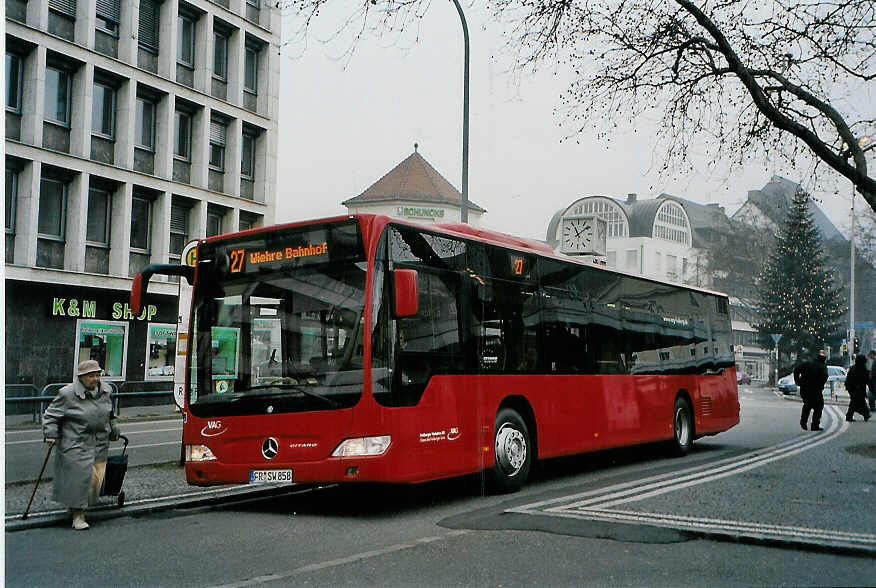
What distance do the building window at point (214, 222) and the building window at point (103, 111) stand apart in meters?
5.75

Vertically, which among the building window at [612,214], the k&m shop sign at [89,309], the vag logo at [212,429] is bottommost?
the vag logo at [212,429]

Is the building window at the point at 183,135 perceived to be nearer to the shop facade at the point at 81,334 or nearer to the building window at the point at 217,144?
the building window at the point at 217,144

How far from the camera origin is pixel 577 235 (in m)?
21.6

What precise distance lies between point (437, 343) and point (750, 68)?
7.37 m

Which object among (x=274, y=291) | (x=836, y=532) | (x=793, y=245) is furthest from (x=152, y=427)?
(x=793, y=245)

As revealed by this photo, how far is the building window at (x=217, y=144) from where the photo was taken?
126 feet

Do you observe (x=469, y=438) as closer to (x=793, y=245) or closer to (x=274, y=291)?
(x=274, y=291)

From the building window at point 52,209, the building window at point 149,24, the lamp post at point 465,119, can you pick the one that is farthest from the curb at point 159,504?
the building window at point 149,24

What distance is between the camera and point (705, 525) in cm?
877

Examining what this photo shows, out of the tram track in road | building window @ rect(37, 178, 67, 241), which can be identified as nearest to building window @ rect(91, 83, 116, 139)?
building window @ rect(37, 178, 67, 241)

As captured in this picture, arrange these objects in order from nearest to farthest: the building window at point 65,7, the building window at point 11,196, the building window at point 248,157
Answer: the building window at point 11,196 < the building window at point 65,7 < the building window at point 248,157

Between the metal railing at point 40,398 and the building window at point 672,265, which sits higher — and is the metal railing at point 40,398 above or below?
below

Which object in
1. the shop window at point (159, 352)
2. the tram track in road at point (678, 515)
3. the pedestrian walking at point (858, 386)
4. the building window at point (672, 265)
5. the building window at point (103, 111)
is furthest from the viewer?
the building window at point (672, 265)

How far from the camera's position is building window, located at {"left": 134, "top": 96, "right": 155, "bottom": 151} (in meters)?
34.7
